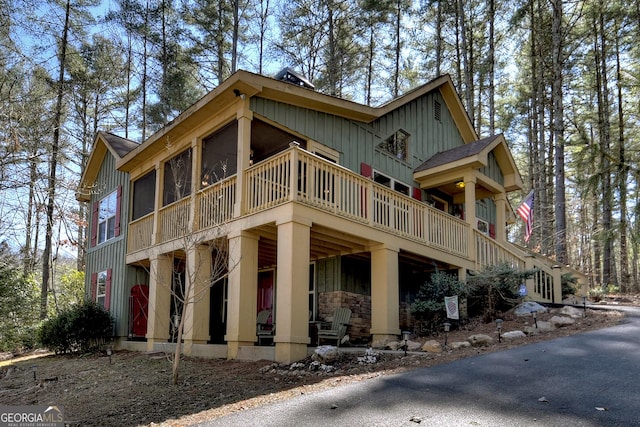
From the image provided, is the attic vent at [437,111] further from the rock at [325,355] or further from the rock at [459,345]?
the rock at [325,355]

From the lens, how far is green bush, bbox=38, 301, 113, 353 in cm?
1304

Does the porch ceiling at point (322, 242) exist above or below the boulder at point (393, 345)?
above

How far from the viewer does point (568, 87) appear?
902 inches

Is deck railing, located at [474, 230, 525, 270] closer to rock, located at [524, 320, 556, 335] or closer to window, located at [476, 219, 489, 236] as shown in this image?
window, located at [476, 219, 489, 236]

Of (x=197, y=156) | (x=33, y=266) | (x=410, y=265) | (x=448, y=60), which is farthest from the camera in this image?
(x=448, y=60)

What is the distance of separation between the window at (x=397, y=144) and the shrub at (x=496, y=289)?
13.2 ft

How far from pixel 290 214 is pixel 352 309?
159 inches

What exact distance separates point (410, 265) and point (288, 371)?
21.1 feet

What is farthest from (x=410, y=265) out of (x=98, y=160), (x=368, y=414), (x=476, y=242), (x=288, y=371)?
(x=98, y=160)

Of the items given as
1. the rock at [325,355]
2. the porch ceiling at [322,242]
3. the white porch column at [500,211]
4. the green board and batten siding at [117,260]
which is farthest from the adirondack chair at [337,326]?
the white porch column at [500,211]

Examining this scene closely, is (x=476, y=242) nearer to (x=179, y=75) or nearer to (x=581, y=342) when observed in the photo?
(x=581, y=342)

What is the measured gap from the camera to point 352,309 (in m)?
Answer: 11.6

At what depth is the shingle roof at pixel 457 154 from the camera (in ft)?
41.8

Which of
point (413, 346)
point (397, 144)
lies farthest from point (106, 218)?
point (413, 346)
